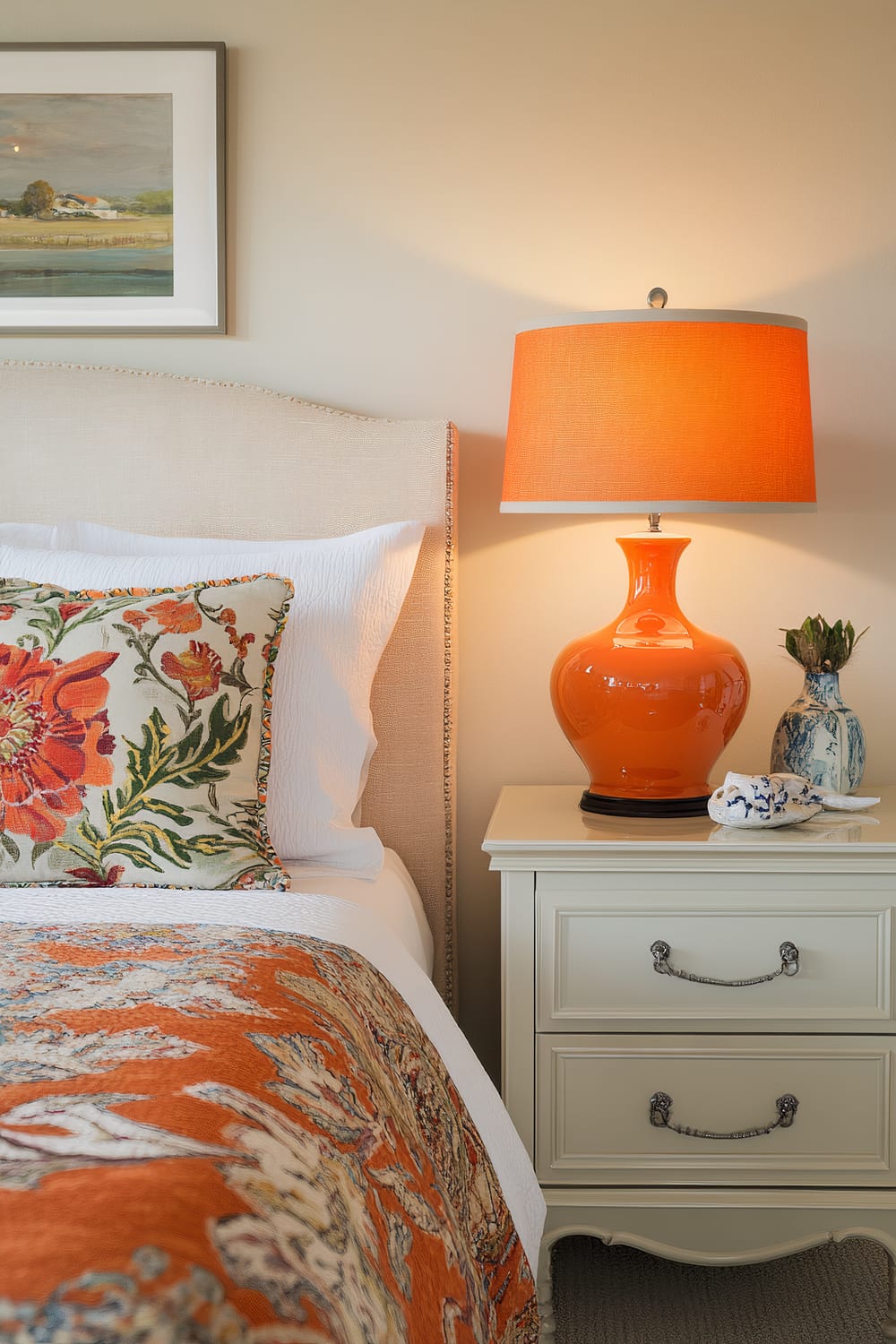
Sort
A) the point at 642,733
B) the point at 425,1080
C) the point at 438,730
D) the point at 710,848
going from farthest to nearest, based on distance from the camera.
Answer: the point at 438,730
the point at 642,733
the point at 710,848
the point at 425,1080

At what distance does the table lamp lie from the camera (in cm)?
165

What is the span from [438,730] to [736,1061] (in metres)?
0.69

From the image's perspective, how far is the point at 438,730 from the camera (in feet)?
6.53

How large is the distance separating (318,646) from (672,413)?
59cm

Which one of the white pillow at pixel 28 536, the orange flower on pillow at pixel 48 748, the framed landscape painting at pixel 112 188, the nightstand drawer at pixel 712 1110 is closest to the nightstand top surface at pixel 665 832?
the nightstand drawer at pixel 712 1110

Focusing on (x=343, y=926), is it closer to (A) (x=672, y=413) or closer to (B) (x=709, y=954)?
(B) (x=709, y=954)

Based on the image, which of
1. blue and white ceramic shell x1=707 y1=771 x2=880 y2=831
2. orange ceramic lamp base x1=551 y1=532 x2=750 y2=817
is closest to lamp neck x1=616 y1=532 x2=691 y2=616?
orange ceramic lamp base x1=551 y1=532 x2=750 y2=817

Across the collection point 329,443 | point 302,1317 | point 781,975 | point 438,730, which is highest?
point 329,443

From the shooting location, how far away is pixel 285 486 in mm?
1996

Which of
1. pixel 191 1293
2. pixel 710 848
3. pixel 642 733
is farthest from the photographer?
pixel 642 733

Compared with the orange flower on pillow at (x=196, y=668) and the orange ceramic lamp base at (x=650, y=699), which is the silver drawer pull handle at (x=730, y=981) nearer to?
the orange ceramic lamp base at (x=650, y=699)

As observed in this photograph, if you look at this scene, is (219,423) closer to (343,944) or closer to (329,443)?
(329,443)

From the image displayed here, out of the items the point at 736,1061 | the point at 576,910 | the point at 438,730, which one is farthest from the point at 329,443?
the point at 736,1061

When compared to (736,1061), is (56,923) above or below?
above
